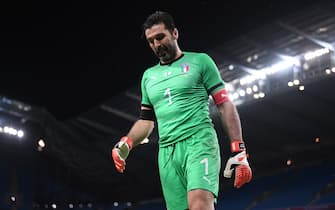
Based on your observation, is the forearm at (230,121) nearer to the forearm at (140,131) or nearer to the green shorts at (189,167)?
the green shorts at (189,167)

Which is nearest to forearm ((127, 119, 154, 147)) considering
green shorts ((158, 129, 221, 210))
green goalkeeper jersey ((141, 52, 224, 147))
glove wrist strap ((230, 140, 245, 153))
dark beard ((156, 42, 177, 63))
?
green goalkeeper jersey ((141, 52, 224, 147))

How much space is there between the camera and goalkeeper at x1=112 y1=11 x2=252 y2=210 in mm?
2717

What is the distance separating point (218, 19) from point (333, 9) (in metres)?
3.11

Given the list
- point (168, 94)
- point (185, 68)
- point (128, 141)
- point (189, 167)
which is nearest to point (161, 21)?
point (185, 68)

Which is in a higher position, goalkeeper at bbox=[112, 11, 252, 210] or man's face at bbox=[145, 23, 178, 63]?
man's face at bbox=[145, 23, 178, 63]

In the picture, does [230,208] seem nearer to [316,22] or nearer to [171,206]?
[316,22]

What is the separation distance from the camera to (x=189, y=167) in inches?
109

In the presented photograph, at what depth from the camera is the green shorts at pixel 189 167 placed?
2.71 meters

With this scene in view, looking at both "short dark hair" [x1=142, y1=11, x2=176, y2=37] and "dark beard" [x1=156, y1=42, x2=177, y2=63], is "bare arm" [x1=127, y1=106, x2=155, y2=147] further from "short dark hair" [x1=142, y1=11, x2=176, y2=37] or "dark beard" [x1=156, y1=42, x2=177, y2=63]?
"short dark hair" [x1=142, y1=11, x2=176, y2=37]

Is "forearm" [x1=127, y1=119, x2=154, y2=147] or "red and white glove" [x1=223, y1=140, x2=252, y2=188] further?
"forearm" [x1=127, y1=119, x2=154, y2=147]

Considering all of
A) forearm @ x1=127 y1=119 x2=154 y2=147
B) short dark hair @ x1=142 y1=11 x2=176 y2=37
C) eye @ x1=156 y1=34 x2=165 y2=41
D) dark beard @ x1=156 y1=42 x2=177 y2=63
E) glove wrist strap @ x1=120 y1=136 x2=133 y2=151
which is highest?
short dark hair @ x1=142 y1=11 x2=176 y2=37

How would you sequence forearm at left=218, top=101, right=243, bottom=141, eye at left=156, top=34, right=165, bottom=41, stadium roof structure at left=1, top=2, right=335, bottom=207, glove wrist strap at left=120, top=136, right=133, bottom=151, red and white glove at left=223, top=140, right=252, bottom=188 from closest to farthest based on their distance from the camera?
red and white glove at left=223, top=140, right=252, bottom=188 → forearm at left=218, top=101, right=243, bottom=141 → eye at left=156, top=34, right=165, bottom=41 → glove wrist strap at left=120, top=136, right=133, bottom=151 → stadium roof structure at left=1, top=2, right=335, bottom=207

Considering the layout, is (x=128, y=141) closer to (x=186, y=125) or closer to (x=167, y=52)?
(x=186, y=125)

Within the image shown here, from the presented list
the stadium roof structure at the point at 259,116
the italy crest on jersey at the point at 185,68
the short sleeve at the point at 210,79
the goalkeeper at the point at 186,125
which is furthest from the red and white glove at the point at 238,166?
the stadium roof structure at the point at 259,116
